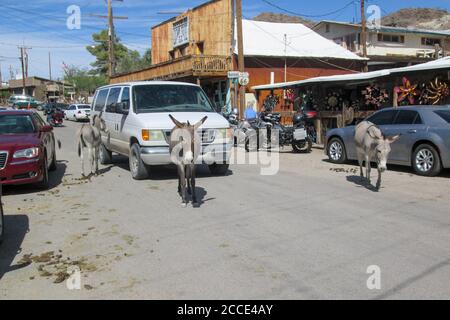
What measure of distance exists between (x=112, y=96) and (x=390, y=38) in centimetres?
4268

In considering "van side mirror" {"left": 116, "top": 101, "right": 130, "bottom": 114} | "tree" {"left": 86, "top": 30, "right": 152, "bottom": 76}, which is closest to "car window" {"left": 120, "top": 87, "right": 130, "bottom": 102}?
"van side mirror" {"left": 116, "top": 101, "right": 130, "bottom": 114}

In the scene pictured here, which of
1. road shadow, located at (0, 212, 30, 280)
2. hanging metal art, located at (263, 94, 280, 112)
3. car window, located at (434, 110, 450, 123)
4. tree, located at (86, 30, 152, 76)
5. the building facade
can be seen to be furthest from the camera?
tree, located at (86, 30, 152, 76)

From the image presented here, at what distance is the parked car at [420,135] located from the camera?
35.6 feet

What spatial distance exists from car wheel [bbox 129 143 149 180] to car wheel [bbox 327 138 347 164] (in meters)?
5.85

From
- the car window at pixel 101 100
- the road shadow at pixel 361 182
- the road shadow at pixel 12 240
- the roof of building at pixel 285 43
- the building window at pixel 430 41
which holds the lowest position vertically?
the road shadow at pixel 12 240

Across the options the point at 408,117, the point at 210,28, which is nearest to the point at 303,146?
the point at 408,117

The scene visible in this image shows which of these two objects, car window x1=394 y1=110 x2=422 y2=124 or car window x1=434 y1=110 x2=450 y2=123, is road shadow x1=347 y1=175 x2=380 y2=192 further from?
car window x1=434 y1=110 x2=450 y2=123

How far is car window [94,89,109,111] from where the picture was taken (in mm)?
13247

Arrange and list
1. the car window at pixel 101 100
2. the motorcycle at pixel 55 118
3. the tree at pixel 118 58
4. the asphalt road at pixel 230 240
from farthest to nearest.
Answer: the tree at pixel 118 58
the motorcycle at pixel 55 118
the car window at pixel 101 100
the asphalt road at pixel 230 240

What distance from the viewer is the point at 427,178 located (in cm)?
1102

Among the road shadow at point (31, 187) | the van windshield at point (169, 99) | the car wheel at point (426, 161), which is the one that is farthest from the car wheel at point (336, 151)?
the road shadow at point (31, 187)

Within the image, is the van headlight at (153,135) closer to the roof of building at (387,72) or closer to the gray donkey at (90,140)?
the gray donkey at (90,140)
